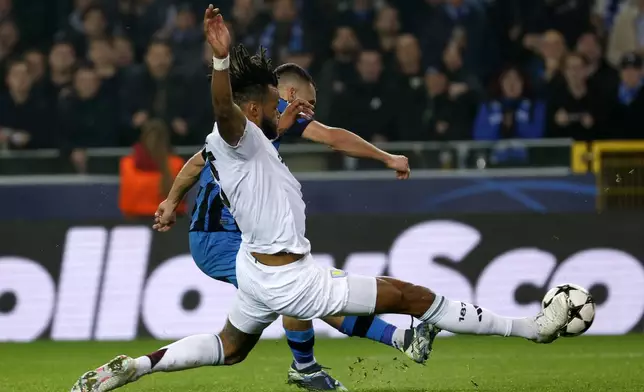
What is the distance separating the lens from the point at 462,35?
1495cm

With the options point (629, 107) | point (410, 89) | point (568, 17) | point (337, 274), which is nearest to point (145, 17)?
point (410, 89)

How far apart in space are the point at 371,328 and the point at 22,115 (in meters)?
8.25

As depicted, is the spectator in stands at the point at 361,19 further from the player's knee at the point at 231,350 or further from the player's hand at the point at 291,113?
the player's knee at the point at 231,350

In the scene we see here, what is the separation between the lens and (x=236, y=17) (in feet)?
51.1

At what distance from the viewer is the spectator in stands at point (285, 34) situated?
15.0 meters

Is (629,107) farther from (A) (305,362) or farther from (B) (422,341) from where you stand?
(B) (422,341)

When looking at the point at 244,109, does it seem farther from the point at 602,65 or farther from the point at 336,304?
the point at 602,65

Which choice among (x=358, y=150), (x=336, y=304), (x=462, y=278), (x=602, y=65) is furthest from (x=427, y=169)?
(x=336, y=304)

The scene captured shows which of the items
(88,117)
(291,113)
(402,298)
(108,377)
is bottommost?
(108,377)

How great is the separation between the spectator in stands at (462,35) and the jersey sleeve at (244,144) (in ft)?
29.4

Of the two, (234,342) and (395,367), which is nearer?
(234,342)

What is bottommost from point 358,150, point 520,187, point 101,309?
point 101,309

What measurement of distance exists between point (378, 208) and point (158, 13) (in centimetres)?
455

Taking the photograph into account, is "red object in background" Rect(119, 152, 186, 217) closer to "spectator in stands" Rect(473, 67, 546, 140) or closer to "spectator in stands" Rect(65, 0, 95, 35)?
"spectator in stands" Rect(65, 0, 95, 35)
